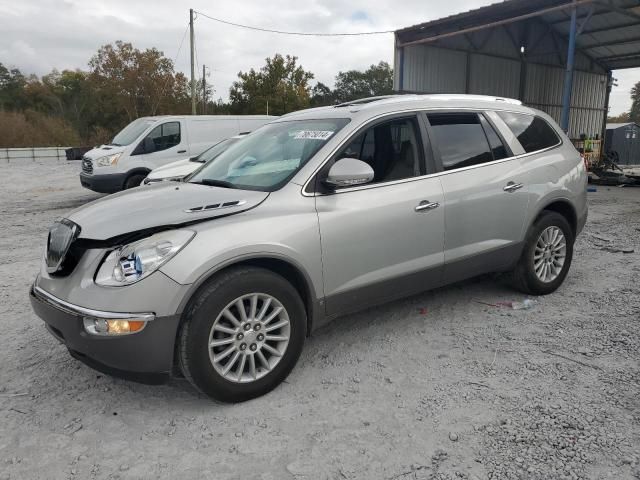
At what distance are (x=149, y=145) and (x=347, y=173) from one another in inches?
343

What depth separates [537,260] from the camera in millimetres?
4617

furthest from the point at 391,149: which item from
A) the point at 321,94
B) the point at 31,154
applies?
the point at 321,94

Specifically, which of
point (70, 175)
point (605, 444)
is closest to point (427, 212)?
point (605, 444)

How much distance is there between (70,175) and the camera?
17750mm

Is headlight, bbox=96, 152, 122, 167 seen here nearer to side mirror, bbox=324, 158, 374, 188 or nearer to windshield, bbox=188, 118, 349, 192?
windshield, bbox=188, 118, 349, 192

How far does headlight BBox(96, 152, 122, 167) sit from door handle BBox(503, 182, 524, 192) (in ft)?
28.3

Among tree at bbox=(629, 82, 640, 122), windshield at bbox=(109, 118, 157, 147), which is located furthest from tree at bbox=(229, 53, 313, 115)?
tree at bbox=(629, 82, 640, 122)

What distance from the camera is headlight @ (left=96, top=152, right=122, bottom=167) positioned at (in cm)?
1061

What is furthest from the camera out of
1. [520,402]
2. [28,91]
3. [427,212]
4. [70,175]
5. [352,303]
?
[28,91]

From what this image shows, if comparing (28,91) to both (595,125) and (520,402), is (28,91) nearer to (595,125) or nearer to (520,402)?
(595,125)

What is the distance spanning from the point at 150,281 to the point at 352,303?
1.36 m

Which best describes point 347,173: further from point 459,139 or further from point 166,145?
point 166,145

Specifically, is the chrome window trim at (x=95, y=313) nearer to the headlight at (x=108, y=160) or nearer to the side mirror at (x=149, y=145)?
the headlight at (x=108, y=160)

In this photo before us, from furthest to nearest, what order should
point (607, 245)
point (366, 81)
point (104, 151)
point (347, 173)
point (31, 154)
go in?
point (366, 81), point (31, 154), point (104, 151), point (607, 245), point (347, 173)
